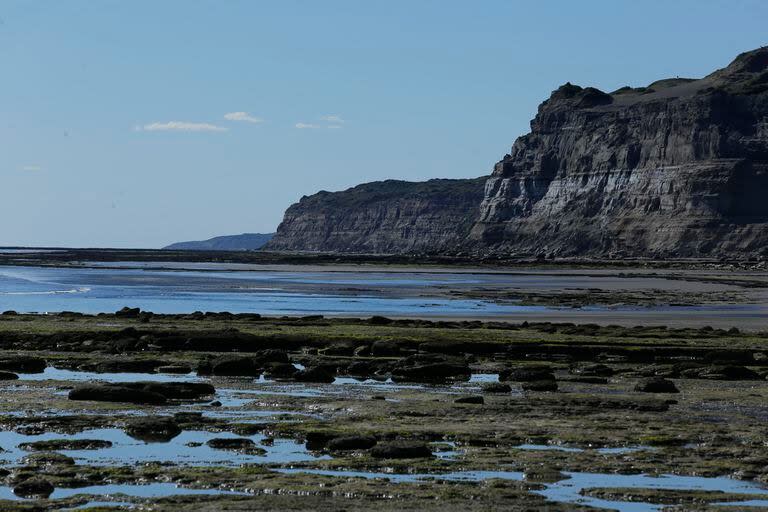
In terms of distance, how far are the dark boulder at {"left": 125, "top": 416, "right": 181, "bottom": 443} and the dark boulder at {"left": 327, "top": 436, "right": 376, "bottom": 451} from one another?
12.2 ft

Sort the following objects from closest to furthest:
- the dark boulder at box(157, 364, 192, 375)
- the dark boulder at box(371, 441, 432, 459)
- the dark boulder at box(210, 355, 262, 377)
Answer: the dark boulder at box(371, 441, 432, 459) < the dark boulder at box(210, 355, 262, 377) < the dark boulder at box(157, 364, 192, 375)

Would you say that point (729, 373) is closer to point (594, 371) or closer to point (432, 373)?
point (594, 371)

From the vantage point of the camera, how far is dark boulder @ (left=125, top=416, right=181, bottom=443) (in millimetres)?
23938

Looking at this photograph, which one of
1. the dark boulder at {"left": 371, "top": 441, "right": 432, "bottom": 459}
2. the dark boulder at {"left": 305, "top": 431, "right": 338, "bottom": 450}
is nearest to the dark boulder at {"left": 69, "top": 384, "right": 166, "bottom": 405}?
the dark boulder at {"left": 305, "top": 431, "right": 338, "bottom": 450}

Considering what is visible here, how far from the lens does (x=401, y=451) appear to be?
21.7m

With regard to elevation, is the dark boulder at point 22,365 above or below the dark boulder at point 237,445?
above

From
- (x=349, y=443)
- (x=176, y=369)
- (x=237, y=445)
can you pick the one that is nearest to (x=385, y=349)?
(x=176, y=369)

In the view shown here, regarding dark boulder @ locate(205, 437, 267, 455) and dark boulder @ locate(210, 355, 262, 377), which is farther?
dark boulder @ locate(210, 355, 262, 377)

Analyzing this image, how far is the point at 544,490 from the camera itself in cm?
1902

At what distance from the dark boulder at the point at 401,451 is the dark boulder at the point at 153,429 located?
4876 millimetres

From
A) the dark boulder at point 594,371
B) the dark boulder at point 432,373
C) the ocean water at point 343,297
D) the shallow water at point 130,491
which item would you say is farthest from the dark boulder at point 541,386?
the ocean water at point 343,297

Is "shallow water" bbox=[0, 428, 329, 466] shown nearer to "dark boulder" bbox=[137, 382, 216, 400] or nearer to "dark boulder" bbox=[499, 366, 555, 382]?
"dark boulder" bbox=[137, 382, 216, 400]

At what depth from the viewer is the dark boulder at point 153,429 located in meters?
23.9

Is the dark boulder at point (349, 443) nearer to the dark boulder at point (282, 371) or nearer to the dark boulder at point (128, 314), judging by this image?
the dark boulder at point (282, 371)
